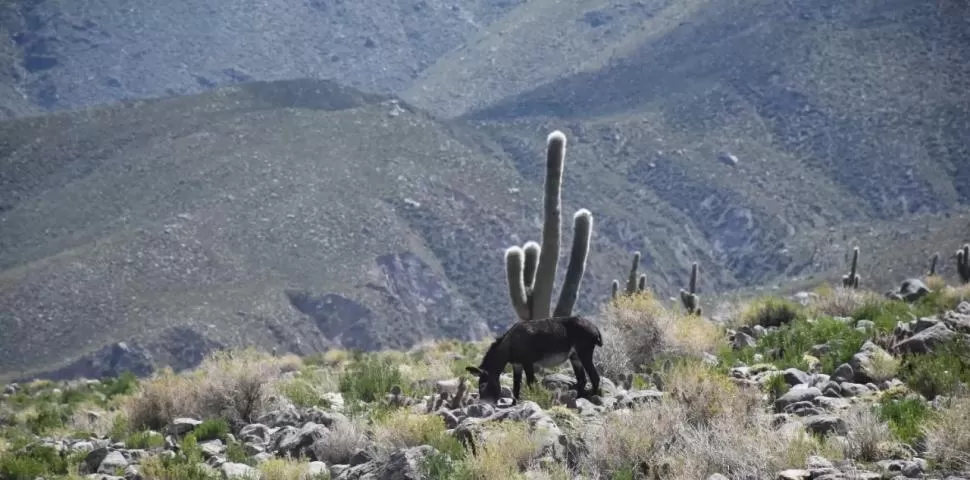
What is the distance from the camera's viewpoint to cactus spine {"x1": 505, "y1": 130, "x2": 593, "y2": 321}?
21.6 m

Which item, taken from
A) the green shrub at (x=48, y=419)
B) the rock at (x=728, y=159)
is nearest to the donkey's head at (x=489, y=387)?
the green shrub at (x=48, y=419)

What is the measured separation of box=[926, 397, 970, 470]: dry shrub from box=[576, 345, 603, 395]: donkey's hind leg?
5.07 m

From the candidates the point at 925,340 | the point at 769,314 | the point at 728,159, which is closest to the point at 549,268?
the point at 769,314

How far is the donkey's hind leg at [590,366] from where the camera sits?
49.5ft

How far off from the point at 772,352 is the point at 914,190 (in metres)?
115

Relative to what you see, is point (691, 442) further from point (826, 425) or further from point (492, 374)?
point (492, 374)

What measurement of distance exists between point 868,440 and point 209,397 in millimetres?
9382

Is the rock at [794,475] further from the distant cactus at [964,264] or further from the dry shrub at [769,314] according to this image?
the distant cactus at [964,264]

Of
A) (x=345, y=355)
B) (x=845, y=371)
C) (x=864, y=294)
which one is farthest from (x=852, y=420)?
(x=345, y=355)

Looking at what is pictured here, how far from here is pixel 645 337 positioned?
1853 cm

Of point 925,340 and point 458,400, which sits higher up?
point 925,340

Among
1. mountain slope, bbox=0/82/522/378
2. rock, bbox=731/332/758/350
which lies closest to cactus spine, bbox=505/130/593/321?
rock, bbox=731/332/758/350

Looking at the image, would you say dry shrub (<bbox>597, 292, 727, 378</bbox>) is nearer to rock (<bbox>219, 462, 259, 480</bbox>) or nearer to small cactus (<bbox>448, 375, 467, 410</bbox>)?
small cactus (<bbox>448, 375, 467, 410</bbox>)

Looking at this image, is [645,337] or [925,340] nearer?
[925,340]
